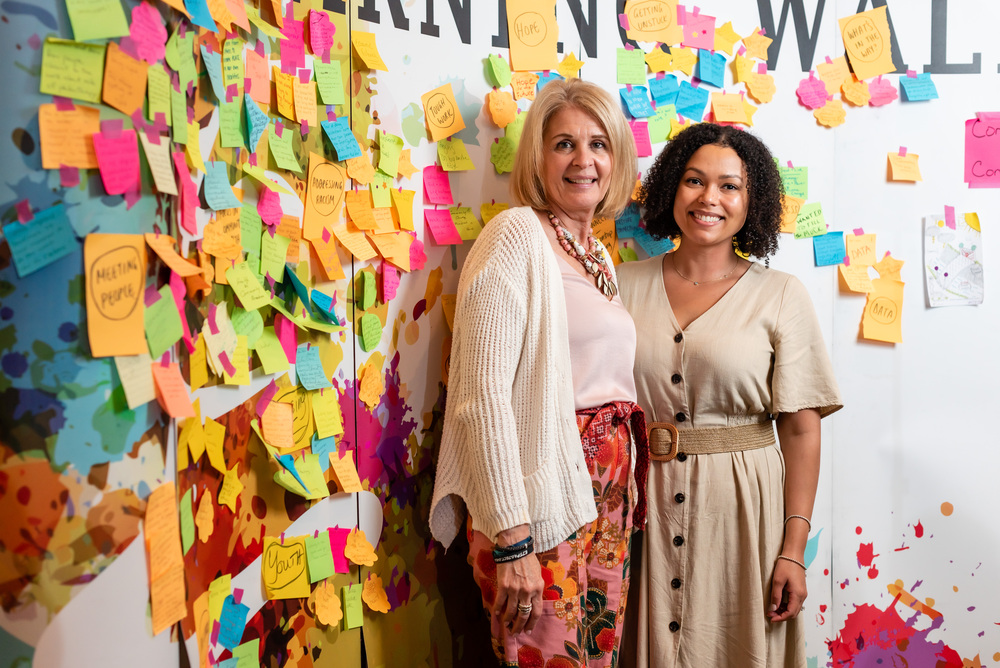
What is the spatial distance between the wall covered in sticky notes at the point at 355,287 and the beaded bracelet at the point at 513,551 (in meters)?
0.39

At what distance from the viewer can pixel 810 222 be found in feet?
6.87

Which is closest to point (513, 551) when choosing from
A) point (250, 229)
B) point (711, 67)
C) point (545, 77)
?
point (250, 229)

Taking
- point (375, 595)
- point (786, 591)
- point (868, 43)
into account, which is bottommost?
point (786, 591)

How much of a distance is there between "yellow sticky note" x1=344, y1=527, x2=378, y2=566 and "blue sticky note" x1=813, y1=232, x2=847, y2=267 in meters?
1.45

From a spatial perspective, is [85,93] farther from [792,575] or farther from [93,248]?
[792,575]

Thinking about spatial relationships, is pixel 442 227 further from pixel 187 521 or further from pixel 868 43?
pixel 868 43

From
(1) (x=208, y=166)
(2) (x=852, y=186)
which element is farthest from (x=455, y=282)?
(2) (x=852, y=186)

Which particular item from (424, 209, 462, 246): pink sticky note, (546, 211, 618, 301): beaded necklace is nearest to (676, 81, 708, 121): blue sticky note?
(546, 211, 618, 301): beaded necklace

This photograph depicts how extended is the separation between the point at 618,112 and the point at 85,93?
1.09 meters

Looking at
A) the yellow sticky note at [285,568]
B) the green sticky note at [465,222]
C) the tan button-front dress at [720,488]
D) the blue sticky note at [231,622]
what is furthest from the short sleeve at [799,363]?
the blue sticky note at [231,622]

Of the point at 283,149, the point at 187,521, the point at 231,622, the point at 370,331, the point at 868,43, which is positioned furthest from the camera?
the point at 868,43

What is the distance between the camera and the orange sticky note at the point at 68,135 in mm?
915

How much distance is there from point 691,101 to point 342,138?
1.01m

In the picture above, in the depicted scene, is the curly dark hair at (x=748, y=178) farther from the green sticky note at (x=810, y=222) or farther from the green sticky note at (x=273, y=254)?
the green sticky note at (x=273, y=254)
